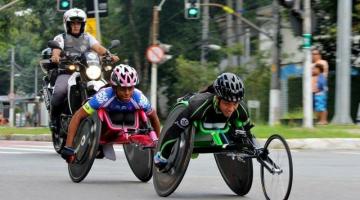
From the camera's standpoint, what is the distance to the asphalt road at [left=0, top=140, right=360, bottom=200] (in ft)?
26.8

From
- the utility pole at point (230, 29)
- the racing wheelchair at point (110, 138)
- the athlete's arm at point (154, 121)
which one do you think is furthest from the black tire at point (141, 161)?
the utility pole at point (230, 29)

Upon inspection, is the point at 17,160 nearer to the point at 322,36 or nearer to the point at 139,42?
the point at 322,36

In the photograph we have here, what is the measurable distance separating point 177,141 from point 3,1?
33757 millimetres

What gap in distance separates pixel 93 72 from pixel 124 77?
1.95 m

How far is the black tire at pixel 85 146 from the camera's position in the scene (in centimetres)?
882

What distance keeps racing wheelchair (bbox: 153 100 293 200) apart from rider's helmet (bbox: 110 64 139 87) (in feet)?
3.07

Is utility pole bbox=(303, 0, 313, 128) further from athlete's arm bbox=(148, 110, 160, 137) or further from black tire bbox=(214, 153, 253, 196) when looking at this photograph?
black tire bbox=(214, 153, 253, 196)

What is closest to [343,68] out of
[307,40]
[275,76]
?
[275,76]

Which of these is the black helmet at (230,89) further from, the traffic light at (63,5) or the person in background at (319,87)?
the traffic light at (63,5)

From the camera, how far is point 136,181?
944 cm

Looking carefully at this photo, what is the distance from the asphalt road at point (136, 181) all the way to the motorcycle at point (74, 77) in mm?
542

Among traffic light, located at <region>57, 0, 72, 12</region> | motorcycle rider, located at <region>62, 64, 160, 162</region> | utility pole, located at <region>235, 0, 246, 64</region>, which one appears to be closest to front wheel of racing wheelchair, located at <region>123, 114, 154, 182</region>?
motorcycle rider, located at <region>62, 64, 160, 162</region>

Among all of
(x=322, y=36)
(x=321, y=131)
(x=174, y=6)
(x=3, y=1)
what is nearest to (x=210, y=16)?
(x=174, y=6)

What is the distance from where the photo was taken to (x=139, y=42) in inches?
1720
